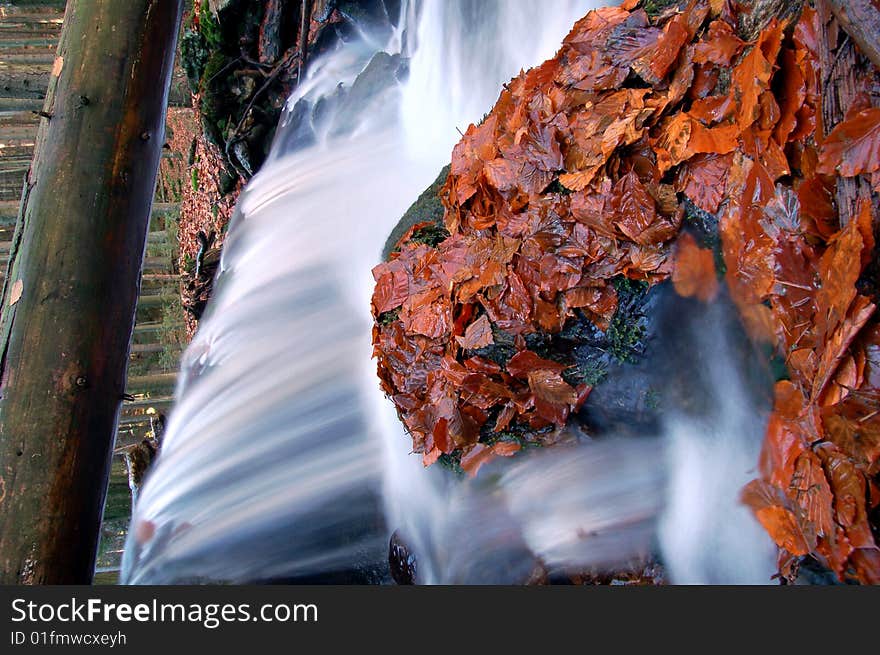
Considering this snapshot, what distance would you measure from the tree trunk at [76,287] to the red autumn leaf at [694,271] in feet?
2.89

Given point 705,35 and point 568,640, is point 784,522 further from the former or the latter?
point 705,35

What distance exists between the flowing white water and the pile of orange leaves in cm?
15

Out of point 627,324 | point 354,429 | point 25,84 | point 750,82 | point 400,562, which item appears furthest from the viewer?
point 25,84

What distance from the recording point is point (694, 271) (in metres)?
0.98

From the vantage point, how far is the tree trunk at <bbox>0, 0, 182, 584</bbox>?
2.91 ft

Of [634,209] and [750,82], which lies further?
[634,209]

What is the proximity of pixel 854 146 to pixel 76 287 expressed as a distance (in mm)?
1087

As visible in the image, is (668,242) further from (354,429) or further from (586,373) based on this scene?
(354,429)

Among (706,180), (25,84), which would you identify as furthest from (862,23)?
(25,84)

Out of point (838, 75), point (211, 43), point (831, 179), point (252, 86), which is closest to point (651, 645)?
point (831, 179)

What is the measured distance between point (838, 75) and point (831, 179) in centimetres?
13

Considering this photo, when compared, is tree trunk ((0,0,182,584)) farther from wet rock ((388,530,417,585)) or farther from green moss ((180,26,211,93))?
green moss ((180,26,211,93))

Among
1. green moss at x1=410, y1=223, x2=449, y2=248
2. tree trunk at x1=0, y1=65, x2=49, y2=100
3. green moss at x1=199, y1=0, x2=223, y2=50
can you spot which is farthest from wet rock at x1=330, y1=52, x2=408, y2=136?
tree trunk at x1=0, y1=65, x2=49, y2=100

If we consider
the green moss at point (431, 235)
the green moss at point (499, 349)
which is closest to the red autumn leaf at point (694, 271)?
the green moss at point (499, 349)
